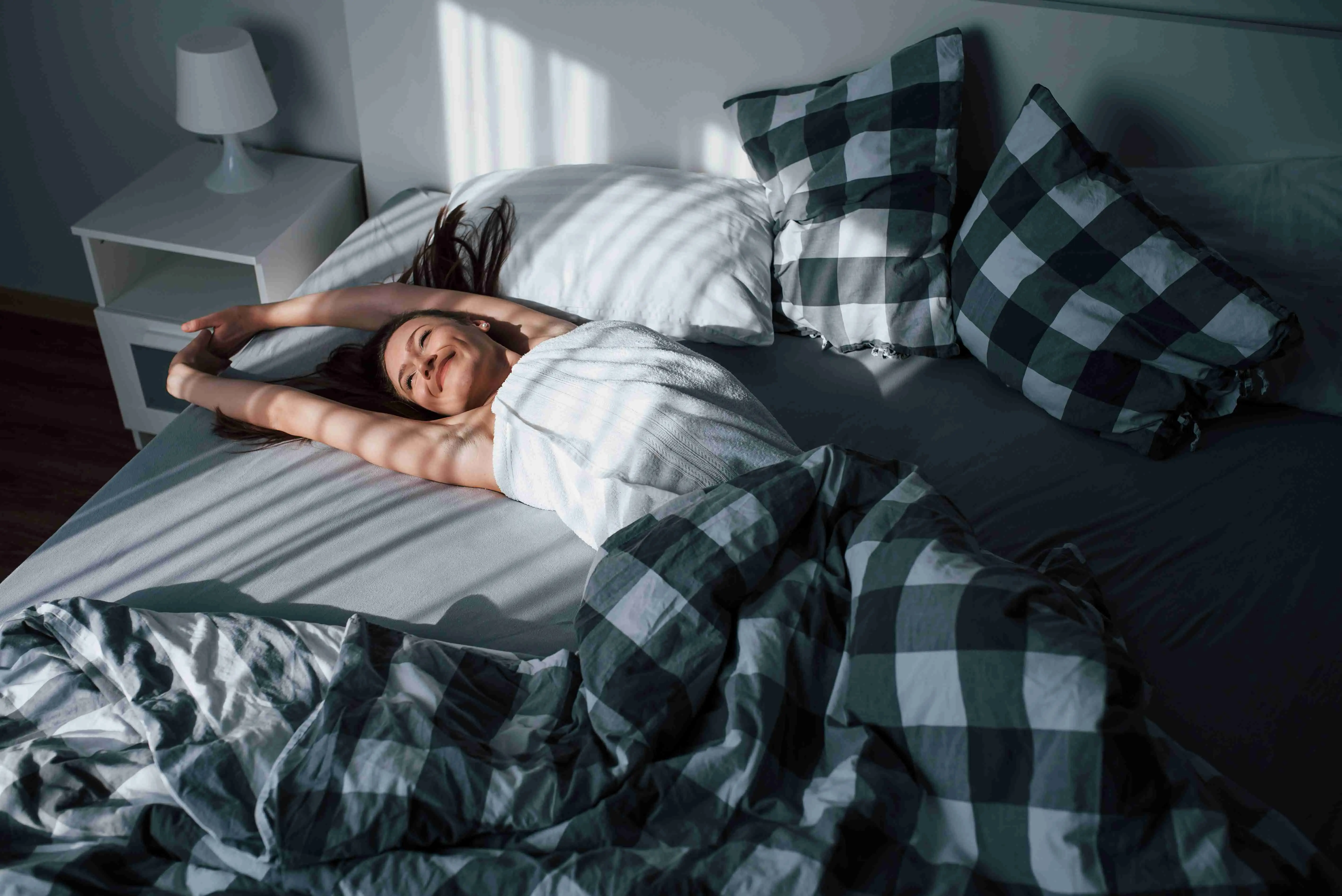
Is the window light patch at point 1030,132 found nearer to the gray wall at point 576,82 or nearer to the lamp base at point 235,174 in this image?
the gray wall at point 576,82

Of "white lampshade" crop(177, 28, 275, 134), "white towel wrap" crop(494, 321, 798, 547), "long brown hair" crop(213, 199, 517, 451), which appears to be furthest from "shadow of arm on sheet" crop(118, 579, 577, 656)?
"white lampshade" crop(177, 28, 275, 134)

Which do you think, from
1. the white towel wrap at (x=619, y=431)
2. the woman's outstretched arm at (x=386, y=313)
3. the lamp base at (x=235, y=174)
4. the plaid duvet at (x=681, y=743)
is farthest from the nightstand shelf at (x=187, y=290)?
the plaid duvet at (x=681, y=743)

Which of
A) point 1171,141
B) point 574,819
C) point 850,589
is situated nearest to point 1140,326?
point 1171,141

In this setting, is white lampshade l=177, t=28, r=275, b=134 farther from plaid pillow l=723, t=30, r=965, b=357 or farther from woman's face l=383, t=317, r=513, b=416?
plaid pillow l=723, t=30, r=965, b=357

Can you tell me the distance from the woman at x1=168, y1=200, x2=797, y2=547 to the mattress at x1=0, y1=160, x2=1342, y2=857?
2.1 inches

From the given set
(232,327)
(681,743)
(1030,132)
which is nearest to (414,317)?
(232,327)

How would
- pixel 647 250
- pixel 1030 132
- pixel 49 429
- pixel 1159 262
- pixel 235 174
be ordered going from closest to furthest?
pixel 1159 262, pixel 1030 132, pixel 647 250, pixel 235 174, pixel 49 429

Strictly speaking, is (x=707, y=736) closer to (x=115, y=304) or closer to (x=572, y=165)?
(x=572, y=165)

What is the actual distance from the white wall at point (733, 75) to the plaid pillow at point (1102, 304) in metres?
0.19

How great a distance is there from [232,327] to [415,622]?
32.0 inches

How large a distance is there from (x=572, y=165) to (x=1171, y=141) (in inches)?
43.6

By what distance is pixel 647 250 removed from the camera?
1.75m

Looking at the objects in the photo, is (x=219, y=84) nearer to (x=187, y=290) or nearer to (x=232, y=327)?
(x=187, y=290)

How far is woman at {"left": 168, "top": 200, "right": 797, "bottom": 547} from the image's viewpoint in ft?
4.48
